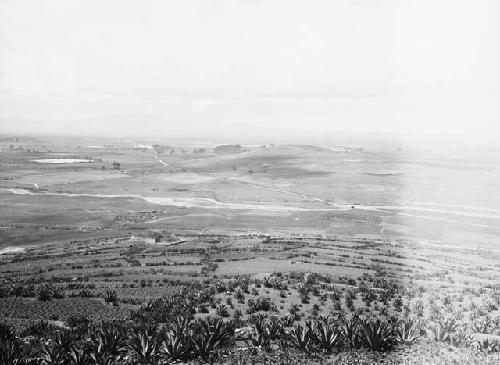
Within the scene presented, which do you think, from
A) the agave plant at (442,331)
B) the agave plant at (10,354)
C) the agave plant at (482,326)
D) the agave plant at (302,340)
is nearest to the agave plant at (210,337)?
the agave plant at (302,340)

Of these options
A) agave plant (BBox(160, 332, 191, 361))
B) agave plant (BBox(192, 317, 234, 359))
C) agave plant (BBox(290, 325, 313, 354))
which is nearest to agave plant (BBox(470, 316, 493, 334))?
agave plant (BBox(290, 325, 313, 354))

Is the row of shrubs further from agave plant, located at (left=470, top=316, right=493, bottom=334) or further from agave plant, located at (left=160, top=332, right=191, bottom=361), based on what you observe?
agave plant, located at (left=470, top=316, right=493, bottom=334)

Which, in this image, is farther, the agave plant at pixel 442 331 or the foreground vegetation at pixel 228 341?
the agave plant at pixel 442 331

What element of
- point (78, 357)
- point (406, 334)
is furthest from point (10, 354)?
point (406, 334)

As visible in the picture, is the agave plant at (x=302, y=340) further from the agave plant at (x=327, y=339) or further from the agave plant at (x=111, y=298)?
the agave plant at (x=111, y=298)

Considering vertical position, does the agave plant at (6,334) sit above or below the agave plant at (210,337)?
below

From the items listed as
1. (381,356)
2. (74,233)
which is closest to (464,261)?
(381,356)

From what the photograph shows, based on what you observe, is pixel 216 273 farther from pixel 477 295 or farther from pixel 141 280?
pixel 477 295

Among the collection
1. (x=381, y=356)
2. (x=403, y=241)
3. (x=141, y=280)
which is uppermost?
(x=381, y=356)

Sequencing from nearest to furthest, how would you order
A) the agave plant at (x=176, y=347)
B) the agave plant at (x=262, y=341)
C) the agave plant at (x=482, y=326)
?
the agave plant at (x=176, y=347)
the agave plant at (x=262, y=341)
the agave plant at (x=482, y=326)
